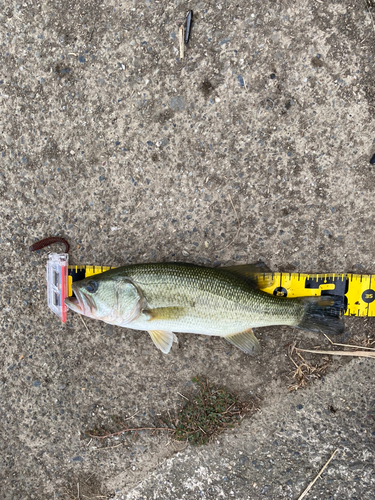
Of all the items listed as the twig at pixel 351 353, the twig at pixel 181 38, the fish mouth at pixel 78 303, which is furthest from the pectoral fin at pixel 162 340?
the twig at pixel 181 38

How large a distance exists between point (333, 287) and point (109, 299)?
7.26 ft

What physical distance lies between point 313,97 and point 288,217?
46.8 inches

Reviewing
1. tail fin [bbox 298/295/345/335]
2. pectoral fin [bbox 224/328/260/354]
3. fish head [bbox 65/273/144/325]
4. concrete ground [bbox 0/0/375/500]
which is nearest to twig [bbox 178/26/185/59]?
concrete ground [bbox 0/0/375/500]

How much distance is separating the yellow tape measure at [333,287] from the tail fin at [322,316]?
120mm

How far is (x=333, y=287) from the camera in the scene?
9.99 ft

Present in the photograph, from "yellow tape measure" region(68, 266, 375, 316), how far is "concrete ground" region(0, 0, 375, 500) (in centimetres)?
13

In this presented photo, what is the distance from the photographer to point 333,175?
300cm

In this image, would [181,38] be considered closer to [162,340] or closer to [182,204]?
[182,204]

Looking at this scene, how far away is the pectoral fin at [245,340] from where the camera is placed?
2.92 meters

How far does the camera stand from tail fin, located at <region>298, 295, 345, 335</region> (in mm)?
2860

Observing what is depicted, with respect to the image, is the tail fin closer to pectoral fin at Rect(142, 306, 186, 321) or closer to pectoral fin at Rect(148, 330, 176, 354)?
pectoral fin at Rect(142, 306, 186, 321)

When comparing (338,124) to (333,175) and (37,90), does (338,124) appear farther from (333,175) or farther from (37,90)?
(37,90)

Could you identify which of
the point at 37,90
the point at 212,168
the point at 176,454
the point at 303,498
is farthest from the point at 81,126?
the point at 303,498

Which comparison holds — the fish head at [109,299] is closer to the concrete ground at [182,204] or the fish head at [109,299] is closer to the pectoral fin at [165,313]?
the pectoral fin at [165,313]
